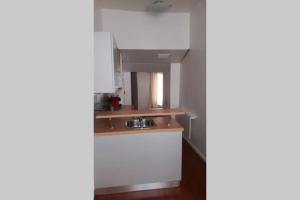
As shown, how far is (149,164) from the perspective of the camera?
1841 mm

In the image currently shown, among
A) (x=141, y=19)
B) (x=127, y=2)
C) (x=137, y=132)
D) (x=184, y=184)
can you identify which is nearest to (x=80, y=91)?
(x=137, y=132)

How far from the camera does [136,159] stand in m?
1.81

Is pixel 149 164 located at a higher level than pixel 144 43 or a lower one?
lower

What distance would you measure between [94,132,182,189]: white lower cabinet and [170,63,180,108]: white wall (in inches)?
81.0

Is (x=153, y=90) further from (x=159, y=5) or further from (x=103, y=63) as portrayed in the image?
(x=103, y=63)

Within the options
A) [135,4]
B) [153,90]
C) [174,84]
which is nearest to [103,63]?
[135,4]

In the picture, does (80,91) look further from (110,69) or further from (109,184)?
(109,184)

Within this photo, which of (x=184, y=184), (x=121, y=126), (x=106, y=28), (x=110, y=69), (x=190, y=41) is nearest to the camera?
(x=110, y=69)

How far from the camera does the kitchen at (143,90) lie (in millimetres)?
1754

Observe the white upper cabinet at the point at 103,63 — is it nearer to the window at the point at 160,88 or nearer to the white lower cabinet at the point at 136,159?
the white lower cabinet at the point at 136,159

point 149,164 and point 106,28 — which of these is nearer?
point 149,164

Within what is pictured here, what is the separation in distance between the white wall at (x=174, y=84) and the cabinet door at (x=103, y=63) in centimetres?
234

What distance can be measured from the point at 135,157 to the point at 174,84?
237cm

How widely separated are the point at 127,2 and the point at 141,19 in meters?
0.43
